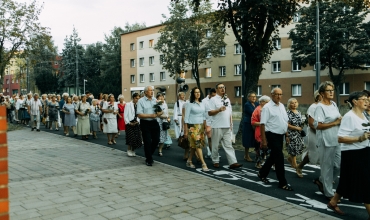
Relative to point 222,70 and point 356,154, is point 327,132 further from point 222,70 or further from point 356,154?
point 222,70

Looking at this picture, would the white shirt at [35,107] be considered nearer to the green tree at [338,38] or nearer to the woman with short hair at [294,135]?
the woman with short hair at [294,135]

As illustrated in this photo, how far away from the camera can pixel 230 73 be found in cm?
5194

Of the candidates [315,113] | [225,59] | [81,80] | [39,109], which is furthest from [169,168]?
[81,80]

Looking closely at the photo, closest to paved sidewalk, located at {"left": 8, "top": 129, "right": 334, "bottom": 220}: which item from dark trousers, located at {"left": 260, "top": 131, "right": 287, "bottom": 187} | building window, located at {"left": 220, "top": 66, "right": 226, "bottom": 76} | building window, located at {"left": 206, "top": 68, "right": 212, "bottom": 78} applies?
dark trousers, located at {"left": 260, "top": 131, "right": 287, "bottom": 187}

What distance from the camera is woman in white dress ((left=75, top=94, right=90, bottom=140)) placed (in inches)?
619

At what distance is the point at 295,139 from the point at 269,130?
125 centimetres

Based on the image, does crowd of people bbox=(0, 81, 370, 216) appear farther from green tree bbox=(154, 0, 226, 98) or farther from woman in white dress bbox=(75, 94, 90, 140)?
green tree bbox=(154, 0, 226, 98)

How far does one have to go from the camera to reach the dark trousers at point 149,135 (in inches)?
373

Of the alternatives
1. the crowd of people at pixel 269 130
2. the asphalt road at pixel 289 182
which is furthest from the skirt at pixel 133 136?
the asphalt road at pixel 289 182

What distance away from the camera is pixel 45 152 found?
11.8m

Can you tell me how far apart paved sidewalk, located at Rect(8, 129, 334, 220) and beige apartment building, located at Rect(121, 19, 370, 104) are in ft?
117

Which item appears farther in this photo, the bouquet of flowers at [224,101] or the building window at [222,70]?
the building window at [222,70]

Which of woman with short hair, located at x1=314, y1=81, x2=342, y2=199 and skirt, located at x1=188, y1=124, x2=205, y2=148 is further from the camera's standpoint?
skirt, located at x1=188, y1=124, x2=205, y2=148

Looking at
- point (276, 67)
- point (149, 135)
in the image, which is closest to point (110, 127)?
point (149, 135)
